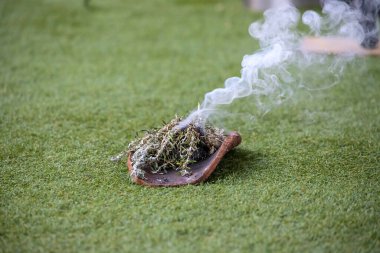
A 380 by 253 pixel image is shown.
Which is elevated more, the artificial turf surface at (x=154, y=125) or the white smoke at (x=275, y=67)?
the white smoke at (x=275, y=67)

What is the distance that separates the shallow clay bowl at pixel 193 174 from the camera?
204 centimetres

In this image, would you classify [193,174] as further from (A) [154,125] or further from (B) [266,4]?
(B) [266,4]

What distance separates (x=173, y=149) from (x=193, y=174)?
6.0 inches

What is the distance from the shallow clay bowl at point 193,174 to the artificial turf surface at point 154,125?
0.13ft

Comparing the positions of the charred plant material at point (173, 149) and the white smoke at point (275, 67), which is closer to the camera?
the charred plant material at point (173, 149)

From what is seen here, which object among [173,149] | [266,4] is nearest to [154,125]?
[173,149]

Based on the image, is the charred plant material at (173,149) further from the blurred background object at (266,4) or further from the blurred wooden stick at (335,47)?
the blurred background object at (266,4)

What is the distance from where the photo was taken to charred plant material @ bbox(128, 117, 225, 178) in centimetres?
211

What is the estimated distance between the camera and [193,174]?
2.09 m

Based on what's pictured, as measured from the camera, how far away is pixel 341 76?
3.46 meters

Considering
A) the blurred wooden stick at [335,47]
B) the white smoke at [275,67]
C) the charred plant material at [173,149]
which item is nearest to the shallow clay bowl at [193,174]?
the charred plant material at [173,149]

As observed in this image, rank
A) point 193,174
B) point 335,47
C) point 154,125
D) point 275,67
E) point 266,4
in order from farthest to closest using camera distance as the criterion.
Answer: point 266,4 → point 335,47 → point 275,67 → point 154,125 → point 193,174

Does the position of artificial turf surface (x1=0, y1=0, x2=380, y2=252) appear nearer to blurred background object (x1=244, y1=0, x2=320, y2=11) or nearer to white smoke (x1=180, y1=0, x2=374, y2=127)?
white smoke (x1=180, y1=0, x2=374, y2=127)

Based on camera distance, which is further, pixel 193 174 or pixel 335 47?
pixel 335 47
